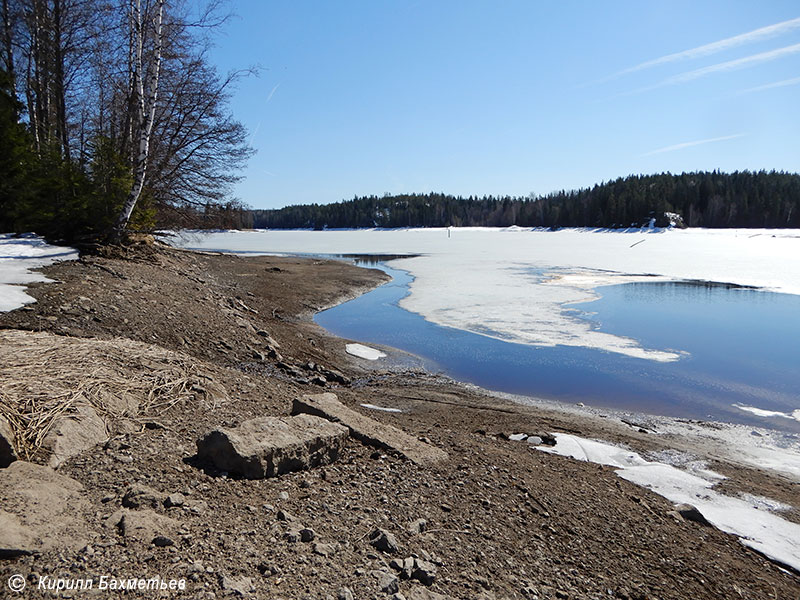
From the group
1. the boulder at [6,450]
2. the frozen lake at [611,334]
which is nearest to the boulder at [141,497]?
the boulder at [6,450]

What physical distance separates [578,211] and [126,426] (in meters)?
112

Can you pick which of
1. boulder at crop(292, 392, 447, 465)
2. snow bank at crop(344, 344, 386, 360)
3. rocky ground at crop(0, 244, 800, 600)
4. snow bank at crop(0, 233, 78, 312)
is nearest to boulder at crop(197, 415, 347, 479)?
rocky ground at crop(0, 244, 800, 600)

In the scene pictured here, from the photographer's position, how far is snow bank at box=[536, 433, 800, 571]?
397 cm

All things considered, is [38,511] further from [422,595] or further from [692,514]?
[692,514]

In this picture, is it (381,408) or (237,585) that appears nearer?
(237,585)

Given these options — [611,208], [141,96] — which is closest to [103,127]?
[141,96]

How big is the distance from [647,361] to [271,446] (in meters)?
9.59

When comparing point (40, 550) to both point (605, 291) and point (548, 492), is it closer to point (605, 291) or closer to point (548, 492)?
point (548, 492)

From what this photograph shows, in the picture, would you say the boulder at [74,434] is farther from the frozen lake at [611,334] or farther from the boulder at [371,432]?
the frozen lake at [611,334]

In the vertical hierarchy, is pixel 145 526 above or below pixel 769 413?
above

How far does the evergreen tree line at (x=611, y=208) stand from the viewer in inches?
3556

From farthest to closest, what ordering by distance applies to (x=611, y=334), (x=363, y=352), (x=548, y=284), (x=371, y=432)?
(x=548, y=284), (x=611, y=334), (x=363, y=352), (x=371, y=432)

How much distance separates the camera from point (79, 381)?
3.95m

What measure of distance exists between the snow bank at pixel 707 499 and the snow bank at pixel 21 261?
7.30m
